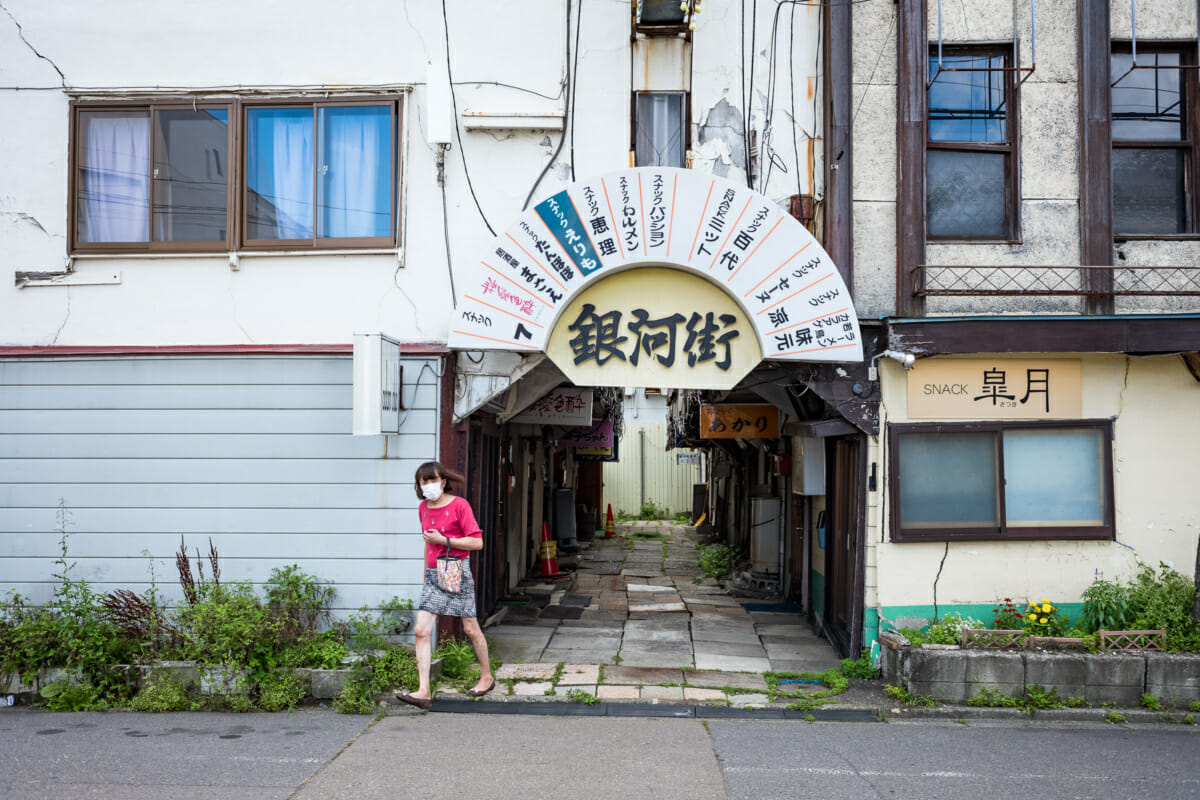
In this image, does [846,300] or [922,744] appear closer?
[922,744]

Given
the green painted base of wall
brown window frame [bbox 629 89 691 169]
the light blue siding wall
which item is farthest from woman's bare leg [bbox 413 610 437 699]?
brown window frame [bbox 629 89 691 169]

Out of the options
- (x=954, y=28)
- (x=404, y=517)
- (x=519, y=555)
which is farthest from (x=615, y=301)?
(x=519, y=555)

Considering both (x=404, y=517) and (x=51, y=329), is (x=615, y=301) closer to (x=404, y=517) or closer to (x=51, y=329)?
(x=404, y=517)

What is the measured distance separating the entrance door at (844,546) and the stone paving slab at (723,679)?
3.47 feet

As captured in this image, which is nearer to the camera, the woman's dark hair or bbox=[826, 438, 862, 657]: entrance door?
the woman's dark hair

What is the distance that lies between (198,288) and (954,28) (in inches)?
313

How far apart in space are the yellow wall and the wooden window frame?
672 cm

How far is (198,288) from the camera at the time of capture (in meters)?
9.28

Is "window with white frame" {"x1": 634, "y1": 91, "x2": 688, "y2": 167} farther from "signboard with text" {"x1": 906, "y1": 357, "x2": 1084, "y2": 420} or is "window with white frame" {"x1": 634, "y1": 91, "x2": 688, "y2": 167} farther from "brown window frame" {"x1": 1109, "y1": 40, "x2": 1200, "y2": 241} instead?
"brown window frame" {"x1": 1109, "y1": 40, "x2": 1200, "y2": 241}

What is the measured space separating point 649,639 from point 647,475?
20.4 m

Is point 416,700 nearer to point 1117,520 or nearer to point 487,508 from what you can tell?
point 487,508

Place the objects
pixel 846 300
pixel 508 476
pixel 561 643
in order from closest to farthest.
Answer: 1. pixel 846 300
2. pixel 561 643
3. pixel 508 476

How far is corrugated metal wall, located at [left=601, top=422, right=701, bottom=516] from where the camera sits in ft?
102

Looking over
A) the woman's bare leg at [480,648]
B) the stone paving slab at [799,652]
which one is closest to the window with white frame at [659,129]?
the woman's bare leg at [480,648]
